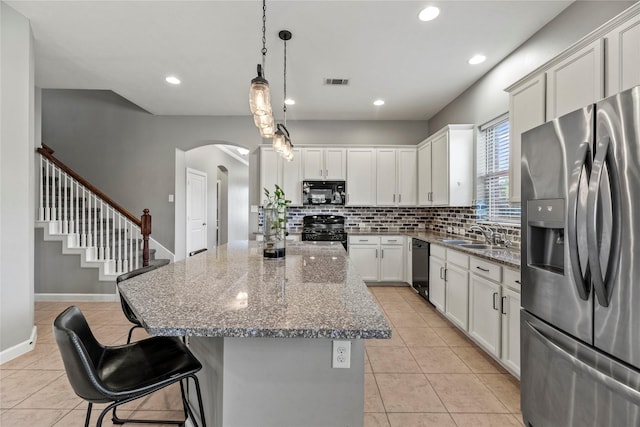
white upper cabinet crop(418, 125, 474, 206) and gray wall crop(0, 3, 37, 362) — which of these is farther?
white upper cabinet crop(418, 125, 474, 206)

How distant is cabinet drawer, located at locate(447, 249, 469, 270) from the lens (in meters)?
2.81

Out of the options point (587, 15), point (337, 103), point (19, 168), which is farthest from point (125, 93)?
point (587, 15)

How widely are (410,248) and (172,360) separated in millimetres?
3745

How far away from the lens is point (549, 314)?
4.91 feet

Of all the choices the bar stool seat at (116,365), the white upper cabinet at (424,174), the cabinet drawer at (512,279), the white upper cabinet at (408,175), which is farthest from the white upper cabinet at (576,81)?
the white upper cabinet at (408,175)

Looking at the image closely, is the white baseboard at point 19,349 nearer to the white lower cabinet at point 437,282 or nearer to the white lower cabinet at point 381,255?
the white lower cabinet at point 381,255

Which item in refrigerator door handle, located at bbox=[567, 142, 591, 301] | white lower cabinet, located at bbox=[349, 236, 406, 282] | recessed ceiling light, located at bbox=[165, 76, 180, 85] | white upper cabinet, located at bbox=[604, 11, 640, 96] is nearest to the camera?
refrigerator door handle, located at bbox=[567, 142, 591, 301]

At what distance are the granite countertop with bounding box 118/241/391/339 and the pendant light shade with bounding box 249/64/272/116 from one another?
3.29 ft

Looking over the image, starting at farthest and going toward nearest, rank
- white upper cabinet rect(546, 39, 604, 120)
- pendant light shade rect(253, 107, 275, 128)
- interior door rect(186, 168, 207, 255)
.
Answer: interior door rect(186, 168, 207, 255) → pendant light shade rect(253, 107, 275, 128) → white upper cabinet rect(546, 39, 604, 120)

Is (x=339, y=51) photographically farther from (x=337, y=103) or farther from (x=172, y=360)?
(x=172, y=360)

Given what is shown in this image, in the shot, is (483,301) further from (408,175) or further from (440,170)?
(408,175)

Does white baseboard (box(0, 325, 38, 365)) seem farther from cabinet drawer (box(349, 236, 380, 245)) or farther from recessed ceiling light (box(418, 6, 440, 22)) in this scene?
recessed ceiling light (box(418, 6, 440, 22))

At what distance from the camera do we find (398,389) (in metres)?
2.10

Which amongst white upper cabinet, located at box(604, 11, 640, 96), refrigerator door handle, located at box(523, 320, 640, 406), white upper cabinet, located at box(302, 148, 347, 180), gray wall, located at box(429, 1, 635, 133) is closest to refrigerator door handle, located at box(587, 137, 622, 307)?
refrigerator door handle, located at box(523, 320, 640, 406)
